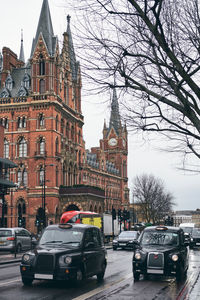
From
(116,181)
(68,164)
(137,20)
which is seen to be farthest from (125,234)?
(116,181)

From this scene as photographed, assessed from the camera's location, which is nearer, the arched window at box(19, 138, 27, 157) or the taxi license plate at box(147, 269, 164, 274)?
the taxi license plate at box(147, 269, 164, 274)

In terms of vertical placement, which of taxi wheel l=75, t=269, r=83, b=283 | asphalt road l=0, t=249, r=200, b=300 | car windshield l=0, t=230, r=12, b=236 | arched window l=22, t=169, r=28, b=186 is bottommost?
asphalt road l=0, t=249, r=200, b=300

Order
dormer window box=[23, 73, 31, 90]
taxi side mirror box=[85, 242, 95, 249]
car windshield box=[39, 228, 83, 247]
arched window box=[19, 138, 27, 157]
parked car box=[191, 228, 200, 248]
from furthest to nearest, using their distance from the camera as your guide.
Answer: dormer window box=[23, 73, 31, 90]
arched window box=[19, 138, 27, 157]
parked car box=[191, 228, 200, 248]
taxi side mirror box=[85, 242, 95, 249]
car windshield box=[39, 228, 83, 247]

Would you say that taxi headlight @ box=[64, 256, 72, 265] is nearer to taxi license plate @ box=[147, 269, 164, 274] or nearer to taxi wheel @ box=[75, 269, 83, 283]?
taxi wheel @ box=[75, 269, 83, 283]

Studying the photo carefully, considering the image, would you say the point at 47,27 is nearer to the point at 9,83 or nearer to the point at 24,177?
the point at 9,83

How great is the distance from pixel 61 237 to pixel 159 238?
12.5 ft

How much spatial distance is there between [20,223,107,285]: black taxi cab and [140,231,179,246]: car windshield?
5.51ft

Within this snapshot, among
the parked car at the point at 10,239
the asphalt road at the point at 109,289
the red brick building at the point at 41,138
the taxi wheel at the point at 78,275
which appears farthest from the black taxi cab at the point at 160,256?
the red brick building at the point at 41,138

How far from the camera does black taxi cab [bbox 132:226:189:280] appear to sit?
13.6m

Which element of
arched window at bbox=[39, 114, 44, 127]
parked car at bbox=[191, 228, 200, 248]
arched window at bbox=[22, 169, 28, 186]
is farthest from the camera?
arched window at bbox=[39, 114, 44, 127]

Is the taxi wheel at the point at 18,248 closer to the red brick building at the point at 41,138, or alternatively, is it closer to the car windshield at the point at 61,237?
the car windshield at the point at 61,237

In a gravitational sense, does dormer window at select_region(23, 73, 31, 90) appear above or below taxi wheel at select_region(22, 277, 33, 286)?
above

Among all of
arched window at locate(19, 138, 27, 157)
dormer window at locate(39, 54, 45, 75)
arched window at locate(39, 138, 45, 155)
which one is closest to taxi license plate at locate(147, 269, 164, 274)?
arched window at locate(39, 138, 45, 155)

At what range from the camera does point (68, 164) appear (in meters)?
68.2
